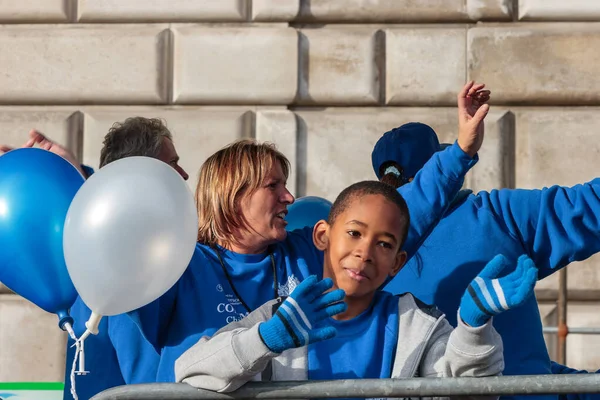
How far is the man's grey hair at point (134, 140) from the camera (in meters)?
3.87

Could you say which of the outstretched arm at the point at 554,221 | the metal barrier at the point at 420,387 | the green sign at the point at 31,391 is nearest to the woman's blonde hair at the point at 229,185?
the outstretched arm at the point at 554,221

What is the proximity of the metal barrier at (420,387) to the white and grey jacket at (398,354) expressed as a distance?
0.05 metres

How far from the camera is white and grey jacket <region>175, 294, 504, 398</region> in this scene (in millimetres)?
2354

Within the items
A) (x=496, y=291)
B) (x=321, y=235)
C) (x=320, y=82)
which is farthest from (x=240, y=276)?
(x=320, y=82)

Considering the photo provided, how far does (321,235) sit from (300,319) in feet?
1.71

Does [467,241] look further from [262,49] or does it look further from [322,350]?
[262,49]

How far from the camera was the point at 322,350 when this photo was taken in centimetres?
260

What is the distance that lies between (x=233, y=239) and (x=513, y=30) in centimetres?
357

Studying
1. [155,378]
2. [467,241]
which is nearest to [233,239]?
[155,378]

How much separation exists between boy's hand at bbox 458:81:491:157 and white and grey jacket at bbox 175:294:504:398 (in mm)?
608

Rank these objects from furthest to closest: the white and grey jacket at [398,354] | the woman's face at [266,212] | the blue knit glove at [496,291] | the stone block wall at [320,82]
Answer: the stone block wall at [320,82] → the woman's face at [266,212] → the white and grey jacket at [398,354] → the blue knit glove at [496,291]

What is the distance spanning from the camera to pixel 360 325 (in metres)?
2.63

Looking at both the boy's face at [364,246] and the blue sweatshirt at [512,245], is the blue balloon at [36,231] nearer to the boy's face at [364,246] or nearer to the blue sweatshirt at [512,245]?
the boy's face at [364,246]

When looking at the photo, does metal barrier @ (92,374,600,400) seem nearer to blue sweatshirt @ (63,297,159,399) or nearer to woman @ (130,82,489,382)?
woman @ (130,82,489,382)
